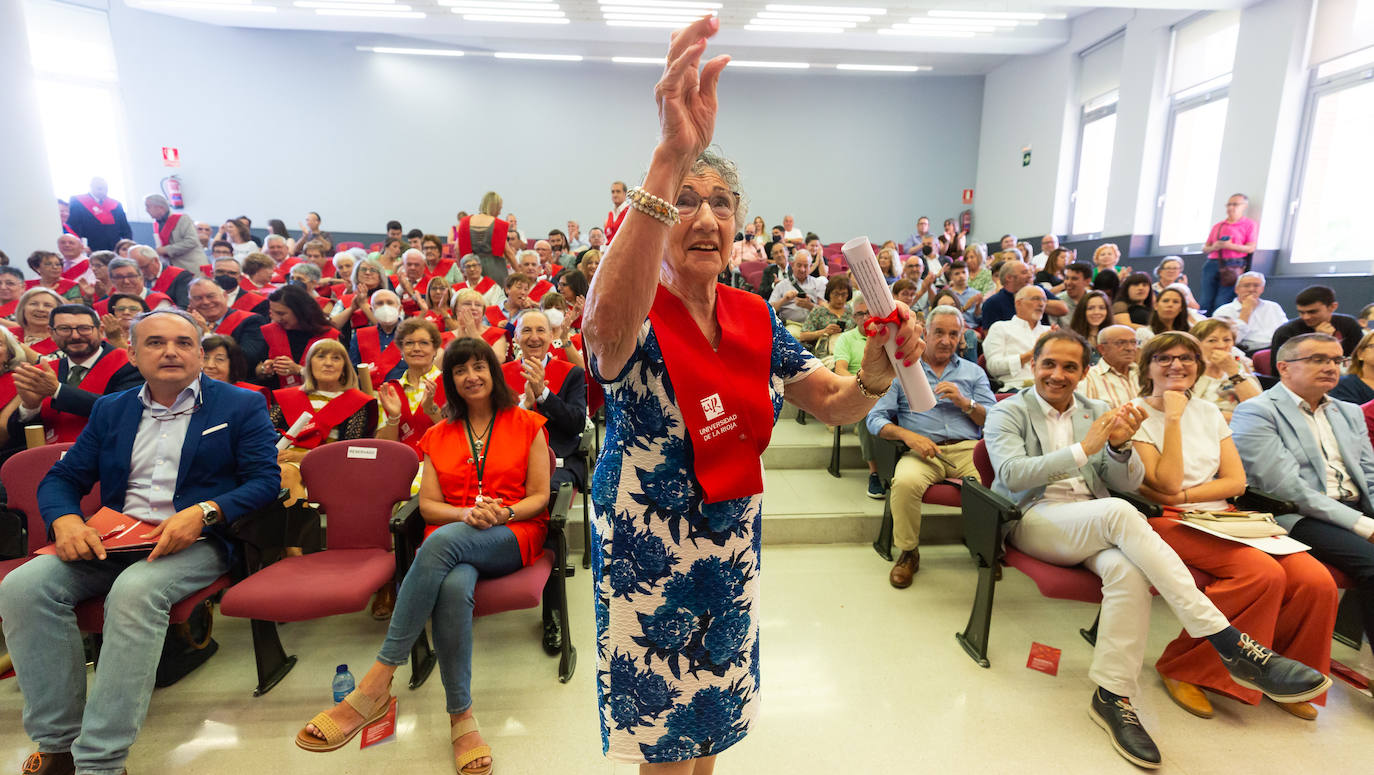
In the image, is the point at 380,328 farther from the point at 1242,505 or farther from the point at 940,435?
the point at 1242,505

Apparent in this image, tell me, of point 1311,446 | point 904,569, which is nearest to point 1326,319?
point 1311,446

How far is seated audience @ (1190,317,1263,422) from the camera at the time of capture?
3.18 metres

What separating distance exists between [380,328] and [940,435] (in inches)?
144

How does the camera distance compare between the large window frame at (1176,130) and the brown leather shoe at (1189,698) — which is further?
the large window frame at (1176,130)

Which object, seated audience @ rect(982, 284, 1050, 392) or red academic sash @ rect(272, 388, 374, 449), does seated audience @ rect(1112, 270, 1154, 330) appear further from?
red academic sash @ rect(272, 388, 374, 449)

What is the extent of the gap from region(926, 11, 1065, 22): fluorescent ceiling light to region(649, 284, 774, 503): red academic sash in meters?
9.74

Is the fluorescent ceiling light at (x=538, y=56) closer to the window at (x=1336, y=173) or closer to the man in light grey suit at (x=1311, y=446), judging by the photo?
the window at (x=1336, y=173)

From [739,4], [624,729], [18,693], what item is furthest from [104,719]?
[739,4]

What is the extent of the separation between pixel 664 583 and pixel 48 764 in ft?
6.80

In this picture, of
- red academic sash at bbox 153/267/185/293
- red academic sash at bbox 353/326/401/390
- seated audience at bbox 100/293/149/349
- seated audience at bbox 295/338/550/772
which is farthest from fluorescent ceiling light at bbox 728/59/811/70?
seated audience at bbox 295/338/550/772

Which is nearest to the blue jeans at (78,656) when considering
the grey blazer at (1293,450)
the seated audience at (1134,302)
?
the grey blazer at (1293,450)

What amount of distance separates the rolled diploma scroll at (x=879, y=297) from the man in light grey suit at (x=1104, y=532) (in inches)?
61.5

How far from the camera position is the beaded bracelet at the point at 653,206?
0.68 meters

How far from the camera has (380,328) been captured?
396 cm
